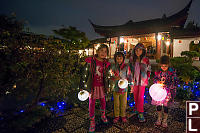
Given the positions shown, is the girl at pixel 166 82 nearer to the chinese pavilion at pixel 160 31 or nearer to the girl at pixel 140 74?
the girl at pixel 140 74

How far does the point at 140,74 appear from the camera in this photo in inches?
131

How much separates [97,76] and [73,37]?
4.53 feet

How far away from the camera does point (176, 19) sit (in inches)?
562

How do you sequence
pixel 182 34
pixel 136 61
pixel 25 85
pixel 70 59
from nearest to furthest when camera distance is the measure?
1. pixel 25 85
2. pixel 136 61
3. pixel 70 59
4. pixel 182 34

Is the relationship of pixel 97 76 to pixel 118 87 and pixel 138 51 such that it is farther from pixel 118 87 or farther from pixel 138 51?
pixel 138 51

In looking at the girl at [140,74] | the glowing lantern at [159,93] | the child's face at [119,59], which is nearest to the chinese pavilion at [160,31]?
the girl at [140,74]

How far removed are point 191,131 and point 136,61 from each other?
2.09 meters

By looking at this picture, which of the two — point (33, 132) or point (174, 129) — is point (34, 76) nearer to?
point (33, 132)

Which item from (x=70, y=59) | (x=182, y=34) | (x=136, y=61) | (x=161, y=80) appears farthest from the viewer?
(x=182, y=34)

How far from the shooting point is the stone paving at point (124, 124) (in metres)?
2.87

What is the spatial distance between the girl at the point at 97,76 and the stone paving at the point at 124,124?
298mm

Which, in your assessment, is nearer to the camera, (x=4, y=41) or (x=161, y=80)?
(x=4, y=41)

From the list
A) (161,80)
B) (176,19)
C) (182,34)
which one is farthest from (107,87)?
(182,34)

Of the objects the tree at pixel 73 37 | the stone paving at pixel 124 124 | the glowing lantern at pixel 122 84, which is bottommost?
the stone paving at pixel 124 124
